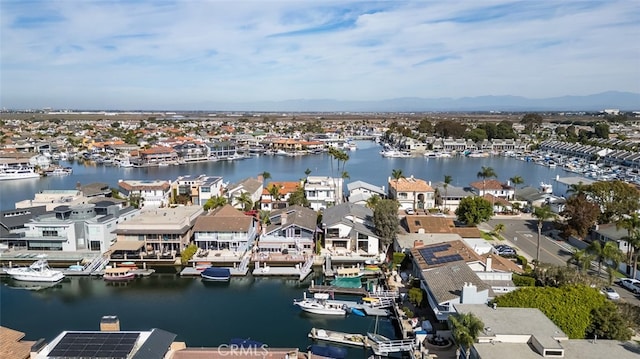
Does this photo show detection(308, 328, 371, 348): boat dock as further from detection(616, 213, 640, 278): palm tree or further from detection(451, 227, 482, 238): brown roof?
detection(616, 213, 640, 278): palm tree

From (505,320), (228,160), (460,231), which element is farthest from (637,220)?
(228,160)

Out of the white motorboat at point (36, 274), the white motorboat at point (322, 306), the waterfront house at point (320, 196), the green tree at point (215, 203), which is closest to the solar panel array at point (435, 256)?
the white motorboat at point (322, 306)

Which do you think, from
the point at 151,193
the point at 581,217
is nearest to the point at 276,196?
the point at 151,193

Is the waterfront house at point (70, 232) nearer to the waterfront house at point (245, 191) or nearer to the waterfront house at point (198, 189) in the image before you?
the waterfront house at point (198, 189)

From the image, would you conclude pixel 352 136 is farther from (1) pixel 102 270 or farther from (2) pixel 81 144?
(1) pixel 102 270

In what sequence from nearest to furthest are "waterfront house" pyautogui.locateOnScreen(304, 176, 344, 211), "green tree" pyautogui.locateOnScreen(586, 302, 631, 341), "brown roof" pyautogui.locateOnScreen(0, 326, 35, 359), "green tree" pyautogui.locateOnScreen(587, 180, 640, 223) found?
1. "brown roof" pyautogui.locateOnScreen(0, 326, 35, 359)
2. "green tree" pyautogui.locateOnScreen(586, 302, 631, 341)
3. "green tree" pyautogui.locateOnScreen(587, 180, 640, 223)
4. "waterfront house" pyautogui.locateOnScreen(304, 176, 344, 211)

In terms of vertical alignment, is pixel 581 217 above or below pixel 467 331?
above

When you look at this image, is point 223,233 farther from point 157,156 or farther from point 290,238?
point 157,156

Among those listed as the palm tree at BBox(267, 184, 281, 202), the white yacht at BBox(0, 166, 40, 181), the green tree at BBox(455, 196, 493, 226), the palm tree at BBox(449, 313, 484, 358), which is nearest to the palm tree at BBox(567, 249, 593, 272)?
the palm tree at BBox(449, 313, 484, 358)
